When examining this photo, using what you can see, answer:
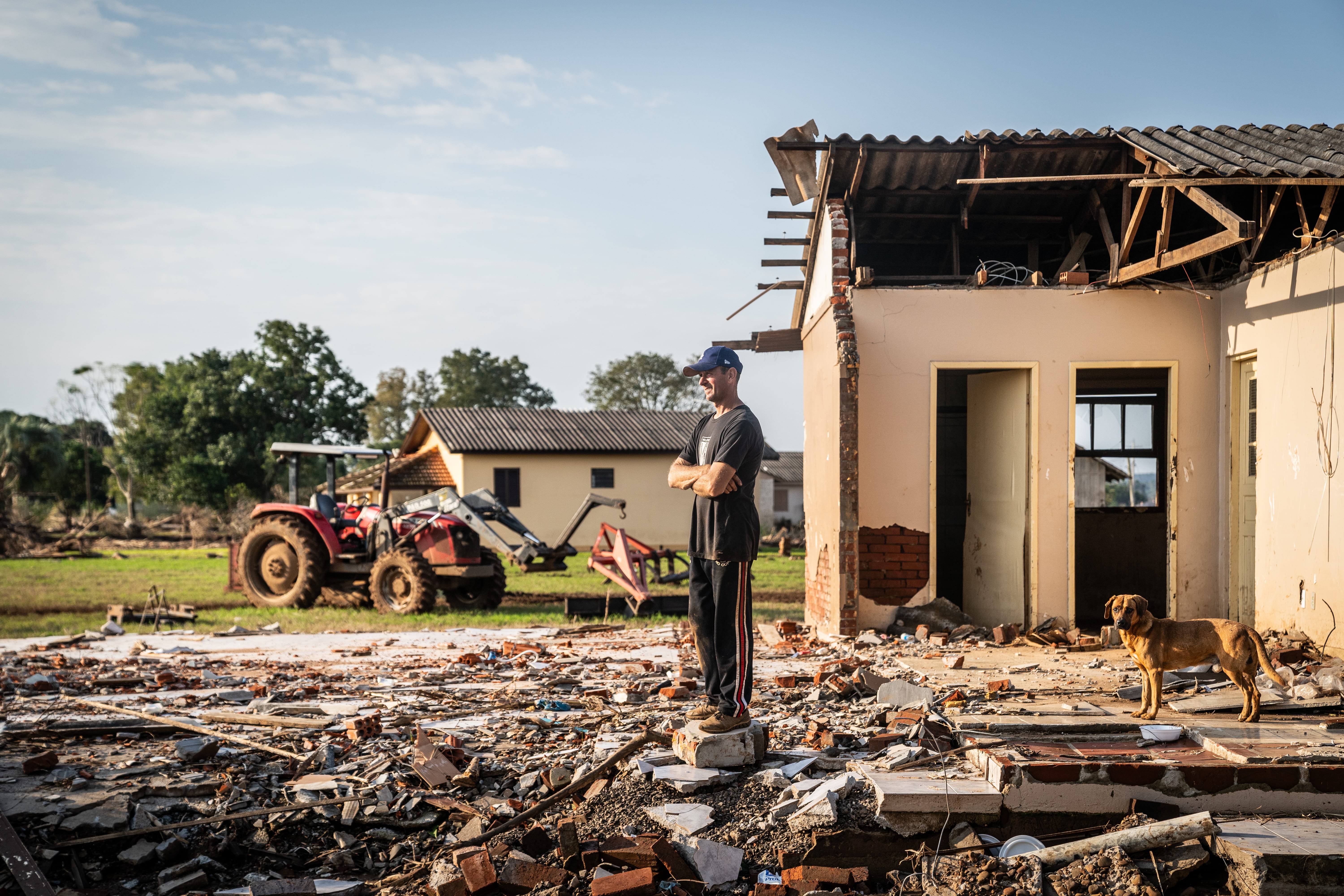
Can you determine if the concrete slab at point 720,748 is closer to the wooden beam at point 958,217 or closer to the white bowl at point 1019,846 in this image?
the white bowl at point 1019,846

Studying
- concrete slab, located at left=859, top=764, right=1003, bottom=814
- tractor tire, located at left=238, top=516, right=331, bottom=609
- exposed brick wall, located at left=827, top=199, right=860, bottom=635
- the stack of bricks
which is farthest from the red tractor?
concrete slab, located at left=859, top=764, right=1003, bottom=814

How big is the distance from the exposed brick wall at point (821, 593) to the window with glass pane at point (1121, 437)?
291 centimetres

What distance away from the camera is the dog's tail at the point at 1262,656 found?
469 centimetres

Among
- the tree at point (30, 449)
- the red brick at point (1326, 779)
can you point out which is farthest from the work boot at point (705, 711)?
the tree at point (30, 449)

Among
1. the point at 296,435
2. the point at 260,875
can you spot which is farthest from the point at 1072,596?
the point at 296,435

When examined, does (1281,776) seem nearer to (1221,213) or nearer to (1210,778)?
(1210,778)

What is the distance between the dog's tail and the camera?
4.69 meters

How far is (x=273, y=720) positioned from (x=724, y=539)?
341 centimetres

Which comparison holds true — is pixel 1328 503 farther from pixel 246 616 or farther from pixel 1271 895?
pixel 246 616

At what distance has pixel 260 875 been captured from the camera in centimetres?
391

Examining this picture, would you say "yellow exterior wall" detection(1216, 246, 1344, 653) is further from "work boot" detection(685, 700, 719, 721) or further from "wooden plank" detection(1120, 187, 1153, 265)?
"work boot" detection(685, 700, 719, 721)

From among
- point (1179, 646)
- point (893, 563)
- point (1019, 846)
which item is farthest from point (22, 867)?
point (893, 563)

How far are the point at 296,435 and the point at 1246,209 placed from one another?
32919 mm

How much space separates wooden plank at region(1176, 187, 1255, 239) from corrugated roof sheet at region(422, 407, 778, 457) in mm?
19530
